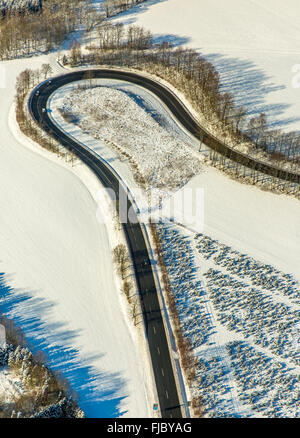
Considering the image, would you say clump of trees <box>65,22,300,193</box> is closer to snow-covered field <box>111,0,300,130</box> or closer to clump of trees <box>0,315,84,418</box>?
snow-covered field <box>111,0,300,130</box>

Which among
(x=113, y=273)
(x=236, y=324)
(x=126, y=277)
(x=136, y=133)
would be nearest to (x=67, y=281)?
(x=113, y=273)

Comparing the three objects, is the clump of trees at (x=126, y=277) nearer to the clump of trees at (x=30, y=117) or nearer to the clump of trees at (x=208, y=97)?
the clump of trees at (x=30, y=117)

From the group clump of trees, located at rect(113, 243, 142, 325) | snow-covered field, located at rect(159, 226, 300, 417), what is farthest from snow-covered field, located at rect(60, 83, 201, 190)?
clump of trees, located at rect(113, 243, 142, 325)

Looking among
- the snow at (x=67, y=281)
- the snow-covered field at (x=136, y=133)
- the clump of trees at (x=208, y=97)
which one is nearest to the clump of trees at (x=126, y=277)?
the snow at (x=67, y=281)

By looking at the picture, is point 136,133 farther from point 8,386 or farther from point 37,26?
point 37,26

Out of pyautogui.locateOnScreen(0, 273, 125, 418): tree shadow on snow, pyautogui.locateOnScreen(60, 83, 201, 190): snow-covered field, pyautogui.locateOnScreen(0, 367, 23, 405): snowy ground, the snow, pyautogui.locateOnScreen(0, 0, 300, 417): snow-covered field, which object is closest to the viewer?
pyautogui.locateOnScreen(0, 367, 23, 405): snowy ground

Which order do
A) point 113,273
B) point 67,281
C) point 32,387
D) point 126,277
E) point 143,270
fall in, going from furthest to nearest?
point 113,273, point 143,270, point 67,281, point 126,277, point 32,387
